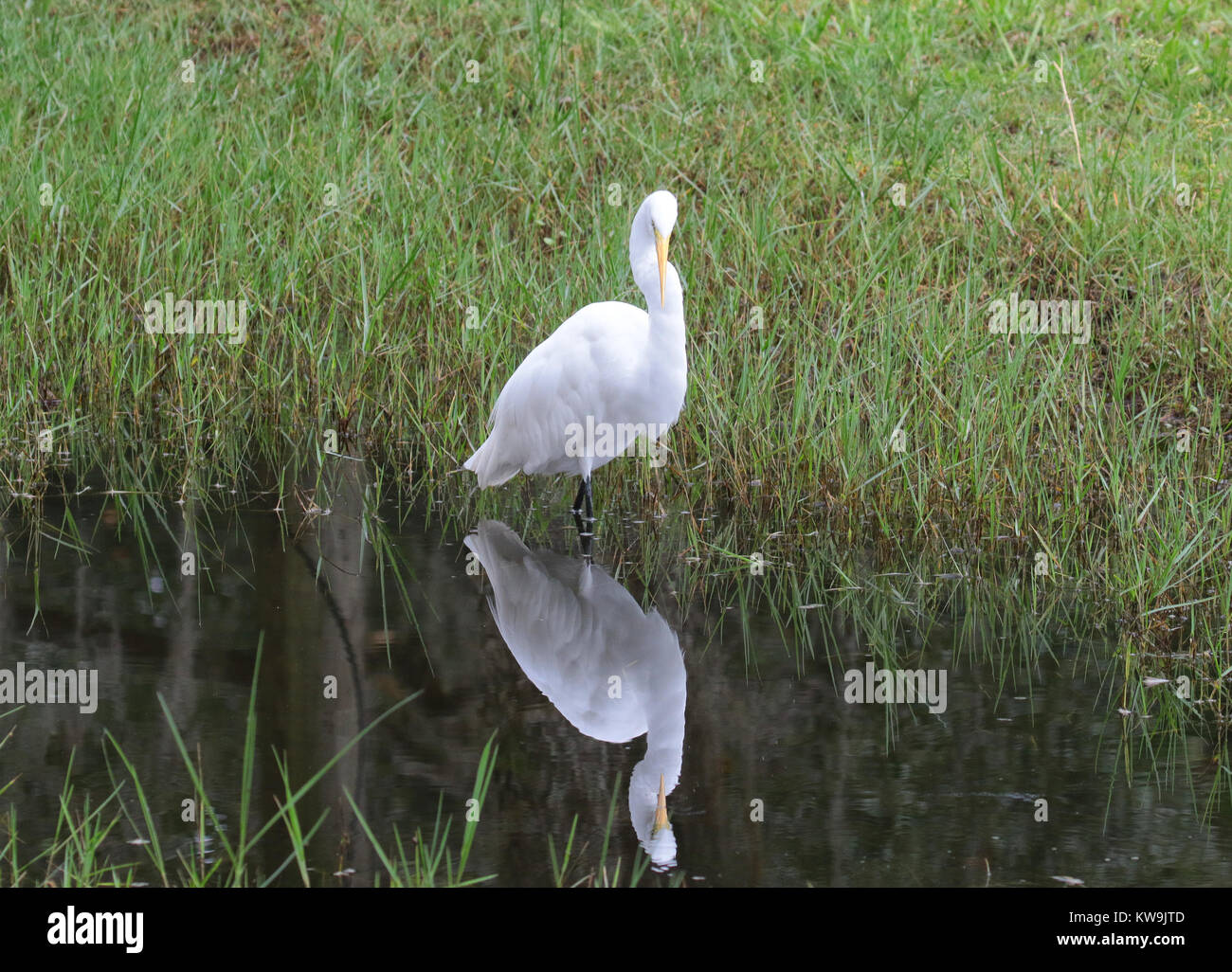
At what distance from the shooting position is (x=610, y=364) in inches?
221

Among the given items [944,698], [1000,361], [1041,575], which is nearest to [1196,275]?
[1000,361]

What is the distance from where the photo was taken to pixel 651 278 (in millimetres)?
5301

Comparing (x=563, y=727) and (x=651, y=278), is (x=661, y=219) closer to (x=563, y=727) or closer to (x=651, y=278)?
(x=651, y=278)

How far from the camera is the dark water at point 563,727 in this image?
3285mm

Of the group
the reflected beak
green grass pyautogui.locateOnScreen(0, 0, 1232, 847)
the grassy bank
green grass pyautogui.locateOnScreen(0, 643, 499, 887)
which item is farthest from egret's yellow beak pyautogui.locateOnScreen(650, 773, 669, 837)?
the reflected beak

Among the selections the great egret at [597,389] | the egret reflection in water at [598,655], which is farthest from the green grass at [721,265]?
the egret reflection in water at [598,655]

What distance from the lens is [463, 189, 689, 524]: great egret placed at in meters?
5.35

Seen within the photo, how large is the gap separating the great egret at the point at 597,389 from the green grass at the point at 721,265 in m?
0.29

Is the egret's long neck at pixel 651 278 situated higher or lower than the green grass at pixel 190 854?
higher

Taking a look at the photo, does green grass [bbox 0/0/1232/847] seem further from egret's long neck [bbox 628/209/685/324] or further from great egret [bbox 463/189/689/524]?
egret's long neck [bbox 628/209/685/324]

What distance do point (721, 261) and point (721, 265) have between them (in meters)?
0.06

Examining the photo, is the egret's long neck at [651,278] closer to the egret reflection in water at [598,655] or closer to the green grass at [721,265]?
the green grass at [721,265]

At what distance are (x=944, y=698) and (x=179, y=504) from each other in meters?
3.00

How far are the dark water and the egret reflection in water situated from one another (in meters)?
0.01
